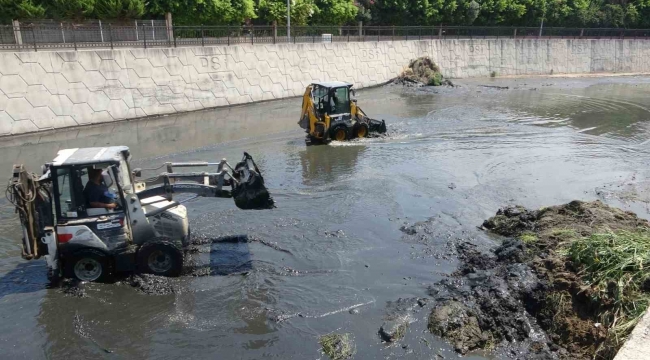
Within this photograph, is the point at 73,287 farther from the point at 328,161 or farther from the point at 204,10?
the point at 204,10

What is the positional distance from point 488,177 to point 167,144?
10.3 meters

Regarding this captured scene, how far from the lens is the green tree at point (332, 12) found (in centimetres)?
3612

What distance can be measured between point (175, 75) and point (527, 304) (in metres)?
19.2

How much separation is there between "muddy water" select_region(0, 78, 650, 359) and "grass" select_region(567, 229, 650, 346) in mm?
1651

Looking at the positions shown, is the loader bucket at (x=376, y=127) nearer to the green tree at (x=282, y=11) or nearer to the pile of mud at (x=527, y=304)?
the pile of mud at (x=527, y=304)

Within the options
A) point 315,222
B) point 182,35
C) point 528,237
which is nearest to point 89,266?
point 315,222

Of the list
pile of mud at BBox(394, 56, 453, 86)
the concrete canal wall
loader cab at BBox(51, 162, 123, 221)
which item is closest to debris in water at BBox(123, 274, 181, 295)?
loader cab at BBox(51, 162, 123, 221)

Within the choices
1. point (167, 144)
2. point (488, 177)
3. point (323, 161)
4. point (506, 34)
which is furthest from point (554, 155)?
point (506, 34)

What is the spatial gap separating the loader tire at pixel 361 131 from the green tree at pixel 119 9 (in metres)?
14.3

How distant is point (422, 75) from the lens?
34969 millimetres

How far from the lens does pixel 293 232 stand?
10133mm

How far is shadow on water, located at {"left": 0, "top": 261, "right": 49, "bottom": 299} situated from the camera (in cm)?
794

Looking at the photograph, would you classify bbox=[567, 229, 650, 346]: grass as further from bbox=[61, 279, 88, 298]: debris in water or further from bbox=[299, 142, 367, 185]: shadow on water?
bbox=[61, 279, 88, 298]: debris in water

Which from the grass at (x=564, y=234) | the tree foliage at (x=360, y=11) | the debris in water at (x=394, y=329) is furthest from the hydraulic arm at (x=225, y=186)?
the tree foliage at (x=360, y=11)
